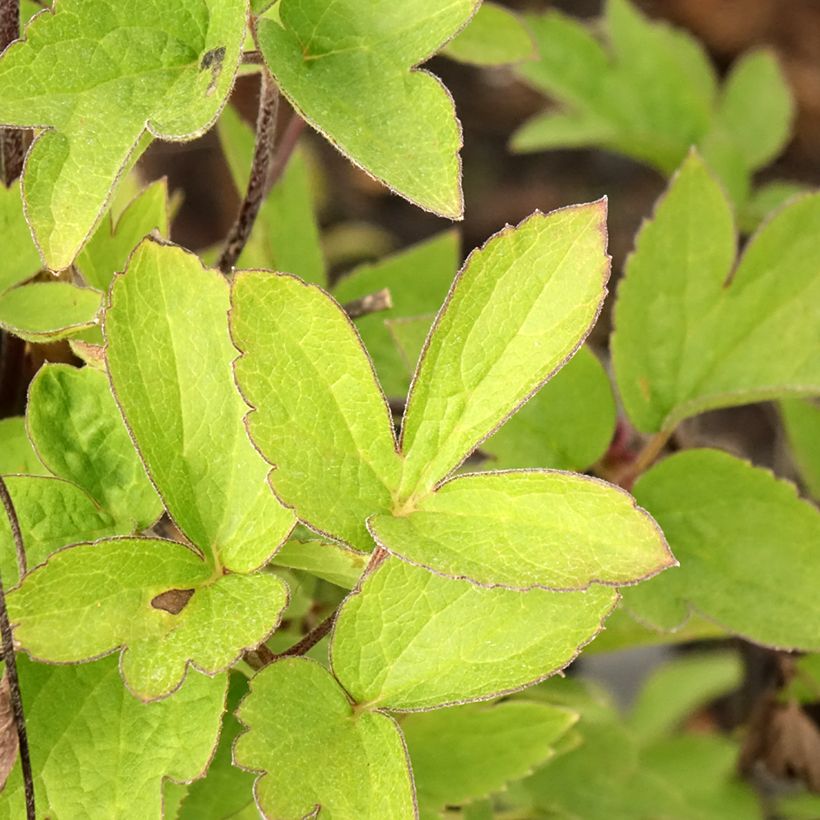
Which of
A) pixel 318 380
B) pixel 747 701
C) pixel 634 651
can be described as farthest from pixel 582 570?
pixel 634 651

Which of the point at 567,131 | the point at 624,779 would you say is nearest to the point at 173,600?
the point at 624,779

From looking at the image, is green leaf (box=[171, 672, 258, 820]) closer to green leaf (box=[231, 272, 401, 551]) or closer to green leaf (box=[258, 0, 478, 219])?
green leaf (box=[231, 272, 401, 551])

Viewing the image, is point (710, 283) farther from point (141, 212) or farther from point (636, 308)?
point (141, 212)

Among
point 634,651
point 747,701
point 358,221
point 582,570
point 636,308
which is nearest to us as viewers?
point 582,570

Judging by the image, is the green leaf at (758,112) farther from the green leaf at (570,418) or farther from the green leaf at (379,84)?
the green leaf at (379,84)

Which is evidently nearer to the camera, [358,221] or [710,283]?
[710,283]

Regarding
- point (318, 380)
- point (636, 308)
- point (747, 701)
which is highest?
point (318, 380)
